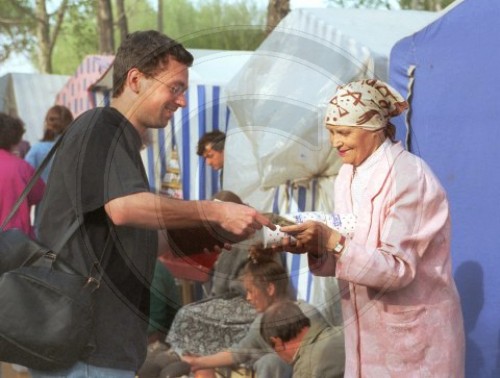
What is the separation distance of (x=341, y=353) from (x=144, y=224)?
163cm

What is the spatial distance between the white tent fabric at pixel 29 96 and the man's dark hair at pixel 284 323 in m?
12.0

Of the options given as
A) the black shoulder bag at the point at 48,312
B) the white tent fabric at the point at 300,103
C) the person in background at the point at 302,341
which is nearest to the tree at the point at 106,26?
the white tent fabric at the point at 300,103

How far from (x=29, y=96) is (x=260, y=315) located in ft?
40.3

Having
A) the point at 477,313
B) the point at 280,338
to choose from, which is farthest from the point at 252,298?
the point at 477,313

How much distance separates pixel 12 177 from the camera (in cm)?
544

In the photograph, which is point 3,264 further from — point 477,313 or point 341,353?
point 477,313

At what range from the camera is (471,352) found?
419 cm

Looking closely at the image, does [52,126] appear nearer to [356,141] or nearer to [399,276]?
[356,141]

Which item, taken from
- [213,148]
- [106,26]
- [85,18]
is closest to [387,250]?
[213,148]

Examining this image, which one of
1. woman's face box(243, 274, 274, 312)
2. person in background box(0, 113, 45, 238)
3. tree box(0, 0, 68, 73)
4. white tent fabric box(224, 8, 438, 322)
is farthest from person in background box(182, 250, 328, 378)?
tree box(0, 0, 68, 73)

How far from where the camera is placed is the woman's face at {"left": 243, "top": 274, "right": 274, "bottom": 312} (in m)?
3.18

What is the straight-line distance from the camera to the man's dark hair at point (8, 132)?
553cm

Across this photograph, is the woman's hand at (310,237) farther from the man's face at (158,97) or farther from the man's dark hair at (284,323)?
the man's dark hair at (284,323)

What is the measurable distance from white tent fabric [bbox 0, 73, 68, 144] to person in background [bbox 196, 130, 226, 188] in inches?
409
